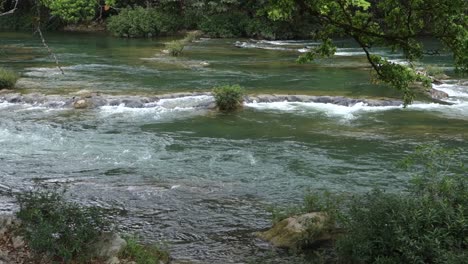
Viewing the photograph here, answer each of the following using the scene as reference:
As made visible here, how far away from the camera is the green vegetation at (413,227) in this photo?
550 centimetres

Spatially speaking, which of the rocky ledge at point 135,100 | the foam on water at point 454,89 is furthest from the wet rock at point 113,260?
the foam on water at point 454,89

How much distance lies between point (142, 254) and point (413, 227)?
3133 millimetres

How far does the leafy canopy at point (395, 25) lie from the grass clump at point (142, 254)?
10.1ft

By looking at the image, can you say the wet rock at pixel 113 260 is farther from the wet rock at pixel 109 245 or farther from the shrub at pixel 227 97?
the shrub at pixel 227 97

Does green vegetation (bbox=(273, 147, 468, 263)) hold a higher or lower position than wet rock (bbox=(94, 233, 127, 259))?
higher

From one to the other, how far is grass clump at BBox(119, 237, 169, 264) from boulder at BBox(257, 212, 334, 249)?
155 cm

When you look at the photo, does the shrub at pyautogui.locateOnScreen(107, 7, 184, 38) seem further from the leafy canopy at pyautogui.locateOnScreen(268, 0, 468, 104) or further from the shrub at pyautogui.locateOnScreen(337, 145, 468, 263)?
the shrub at pyautogui.locateOnScreen(337, 145, 468, 263)

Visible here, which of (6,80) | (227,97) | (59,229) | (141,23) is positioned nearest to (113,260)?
(59,229)

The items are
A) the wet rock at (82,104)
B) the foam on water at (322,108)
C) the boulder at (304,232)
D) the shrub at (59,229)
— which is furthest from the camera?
the wet rock at (82,104)

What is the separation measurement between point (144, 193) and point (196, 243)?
229 cm

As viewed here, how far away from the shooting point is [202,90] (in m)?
19.2

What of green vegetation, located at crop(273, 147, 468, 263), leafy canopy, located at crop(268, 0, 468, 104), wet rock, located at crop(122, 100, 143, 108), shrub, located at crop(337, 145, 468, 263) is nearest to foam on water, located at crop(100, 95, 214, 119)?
wet rock, located at crop(122, 100, 143, 108)

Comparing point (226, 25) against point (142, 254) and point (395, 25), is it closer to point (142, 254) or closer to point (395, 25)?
point (395, 25)

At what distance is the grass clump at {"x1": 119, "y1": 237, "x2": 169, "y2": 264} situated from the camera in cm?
651
